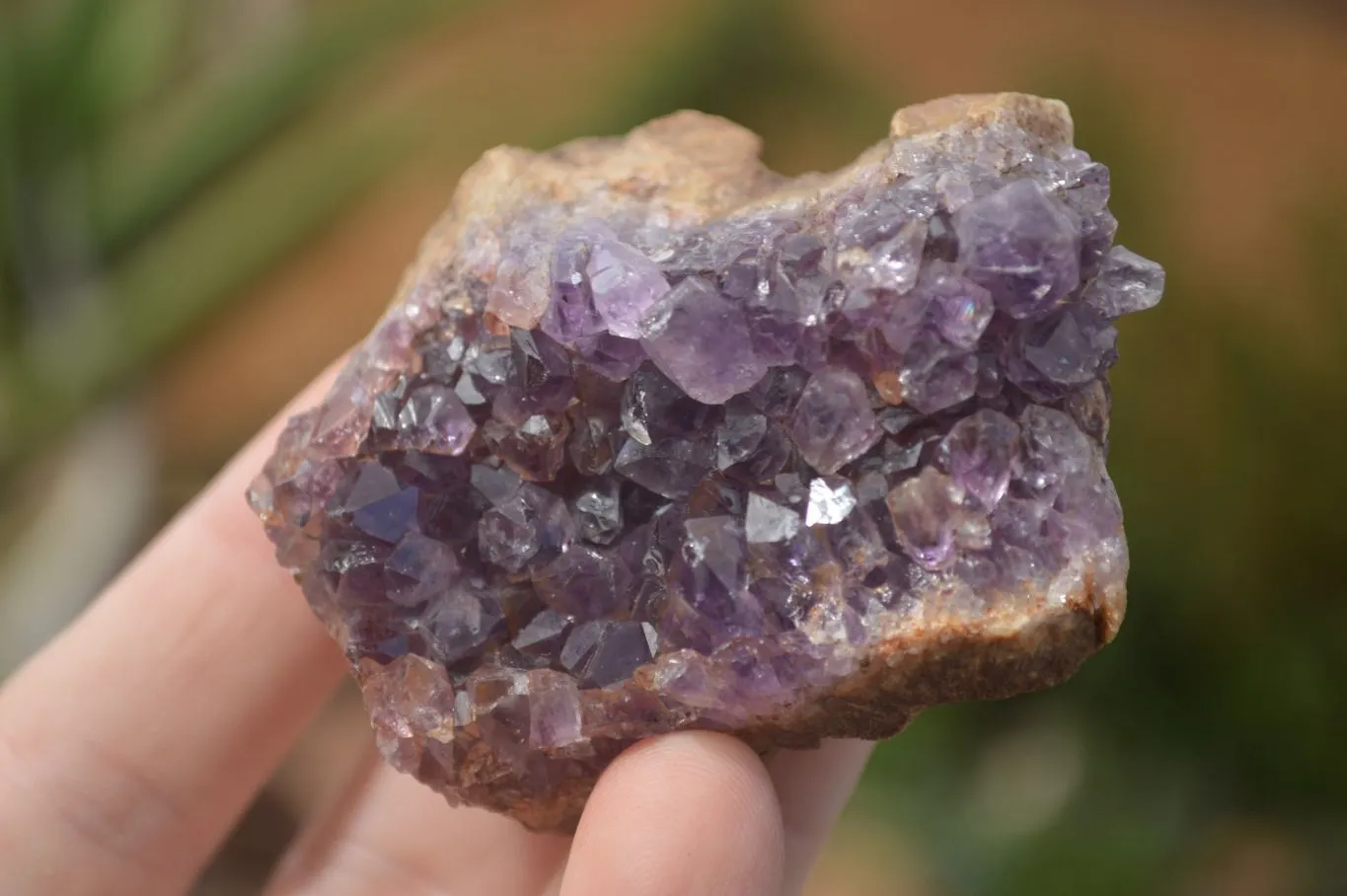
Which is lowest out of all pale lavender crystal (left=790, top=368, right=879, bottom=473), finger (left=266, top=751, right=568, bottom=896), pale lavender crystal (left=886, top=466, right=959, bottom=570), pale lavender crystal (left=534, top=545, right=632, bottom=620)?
finger (left=266, top=751, right=568, bottom=896)

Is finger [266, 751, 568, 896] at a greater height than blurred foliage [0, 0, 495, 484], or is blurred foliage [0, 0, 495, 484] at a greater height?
blurred foliage [0, 0, 495, 484]

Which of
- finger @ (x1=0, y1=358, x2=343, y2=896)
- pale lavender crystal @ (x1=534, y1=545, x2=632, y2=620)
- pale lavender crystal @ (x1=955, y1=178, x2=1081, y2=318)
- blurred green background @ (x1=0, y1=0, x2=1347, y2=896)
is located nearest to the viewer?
pale lavender crystal @ (x1=955, y1=178, x2=1081, y2=318)

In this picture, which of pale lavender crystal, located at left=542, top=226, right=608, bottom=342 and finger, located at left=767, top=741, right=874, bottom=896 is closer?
pale lavender crystal, located at left=542, top=226, right=608, bottom=342

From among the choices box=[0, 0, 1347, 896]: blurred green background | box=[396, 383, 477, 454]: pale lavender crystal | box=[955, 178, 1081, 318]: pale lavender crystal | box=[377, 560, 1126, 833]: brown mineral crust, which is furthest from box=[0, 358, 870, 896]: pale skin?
box=[0, 0, 1347, 896]: blurred green background

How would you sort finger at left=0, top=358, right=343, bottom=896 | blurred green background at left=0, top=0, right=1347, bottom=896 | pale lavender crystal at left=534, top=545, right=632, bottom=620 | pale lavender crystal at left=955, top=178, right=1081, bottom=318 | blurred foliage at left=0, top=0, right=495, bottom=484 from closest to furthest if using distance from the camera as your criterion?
pale lavender crystal at left=955, top=178, right=1081, bottom=318 < pale lavender crystal at left=534, top=545, right=632, bottom=620 < finger at left=0, top=358, right=343, bottom=896 < blurred green background at left=0, top=0, right=1347, bottom=896 < blurred foliage at left=0, top=0, right=495, bottom=484

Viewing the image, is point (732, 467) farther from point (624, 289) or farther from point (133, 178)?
point (133, 178)

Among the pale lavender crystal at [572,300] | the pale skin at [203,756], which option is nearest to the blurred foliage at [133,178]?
the pale skin at [203,756]

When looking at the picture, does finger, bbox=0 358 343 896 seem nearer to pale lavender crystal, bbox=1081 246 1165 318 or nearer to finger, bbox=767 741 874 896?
finger, bbox=767 741 874 896

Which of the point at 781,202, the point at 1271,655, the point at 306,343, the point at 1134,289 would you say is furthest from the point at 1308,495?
the point at 306,343

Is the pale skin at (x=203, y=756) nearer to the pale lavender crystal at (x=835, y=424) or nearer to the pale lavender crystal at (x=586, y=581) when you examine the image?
the pale lavender crystal at (x=586, y=581)
